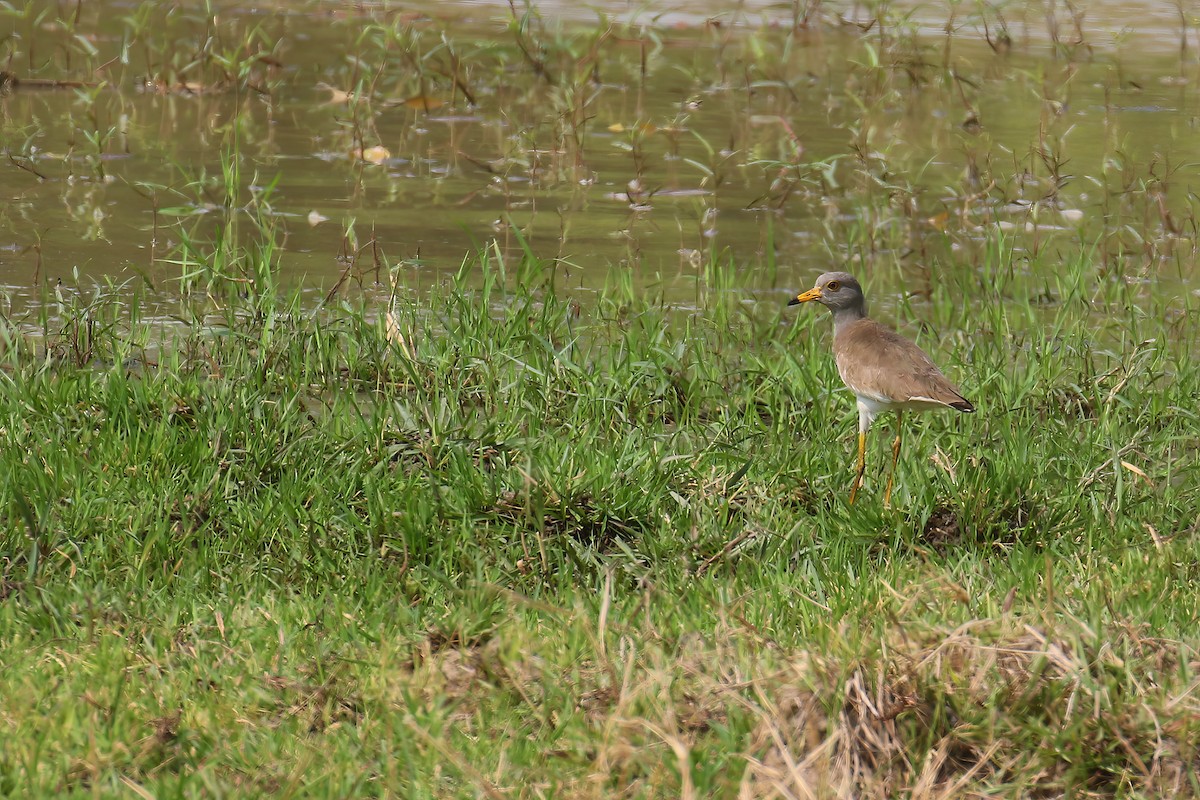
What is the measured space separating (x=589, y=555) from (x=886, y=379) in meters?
1.04

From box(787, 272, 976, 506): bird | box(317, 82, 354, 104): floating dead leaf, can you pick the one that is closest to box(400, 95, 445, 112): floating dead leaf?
box(317, 82, 354, 104): floating dead leaf

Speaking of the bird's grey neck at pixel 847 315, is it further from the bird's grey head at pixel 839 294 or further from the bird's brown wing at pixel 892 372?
the bird's brown wing at pixel 892 372

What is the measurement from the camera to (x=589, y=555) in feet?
15.3

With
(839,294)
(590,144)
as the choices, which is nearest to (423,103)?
(590,144)

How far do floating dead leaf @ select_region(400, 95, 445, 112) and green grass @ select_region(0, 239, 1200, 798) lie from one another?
3.98 m

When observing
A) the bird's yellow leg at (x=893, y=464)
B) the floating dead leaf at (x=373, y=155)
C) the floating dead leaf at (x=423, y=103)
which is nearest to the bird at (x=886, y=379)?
the bird's yellow leg at (x=893, y=464)

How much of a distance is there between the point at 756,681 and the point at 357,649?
1040 mm

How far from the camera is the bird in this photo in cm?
485

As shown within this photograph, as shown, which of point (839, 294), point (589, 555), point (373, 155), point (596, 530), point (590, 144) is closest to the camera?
point (589, 555)

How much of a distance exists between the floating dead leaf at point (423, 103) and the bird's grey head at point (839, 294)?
559 centimetres

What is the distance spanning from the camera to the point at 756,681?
341 centimetres

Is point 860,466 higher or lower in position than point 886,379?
lower

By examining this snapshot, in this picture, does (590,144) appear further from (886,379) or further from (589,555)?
(589,555)

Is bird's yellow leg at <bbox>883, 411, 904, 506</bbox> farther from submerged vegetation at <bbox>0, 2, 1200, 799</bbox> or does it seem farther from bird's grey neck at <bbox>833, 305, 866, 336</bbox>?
bird's grey neck at <bbox>833, 305, 866, 336</bbox>
